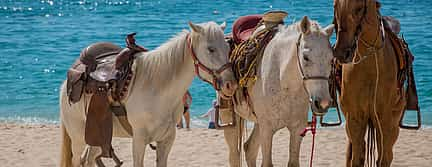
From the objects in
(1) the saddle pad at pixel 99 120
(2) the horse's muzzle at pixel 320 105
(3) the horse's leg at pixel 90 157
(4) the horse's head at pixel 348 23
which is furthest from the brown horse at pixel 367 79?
(3) the horse's leg at pixel 90 157

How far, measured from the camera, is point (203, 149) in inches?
371

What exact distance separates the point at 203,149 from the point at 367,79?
168 inches

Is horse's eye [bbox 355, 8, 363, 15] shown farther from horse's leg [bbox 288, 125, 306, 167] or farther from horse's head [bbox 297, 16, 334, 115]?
horse's leg [bbox 288, 125, 306, 167]

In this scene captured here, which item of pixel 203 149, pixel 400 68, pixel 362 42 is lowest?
pixel 203 149

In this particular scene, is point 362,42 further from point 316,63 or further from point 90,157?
point 90,157

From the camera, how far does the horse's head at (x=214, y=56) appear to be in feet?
17.1

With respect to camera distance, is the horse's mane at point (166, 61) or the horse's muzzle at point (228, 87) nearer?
the horse's muzzle at point (228, 87)

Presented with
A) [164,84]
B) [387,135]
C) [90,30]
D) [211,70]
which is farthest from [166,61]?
[90,30]

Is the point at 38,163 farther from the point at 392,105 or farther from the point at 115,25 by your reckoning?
the point at 115,25

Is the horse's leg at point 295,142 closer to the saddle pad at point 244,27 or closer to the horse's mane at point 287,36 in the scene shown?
the horse's mane at point 287,36

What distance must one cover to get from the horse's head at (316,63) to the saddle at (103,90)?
4.40 feet

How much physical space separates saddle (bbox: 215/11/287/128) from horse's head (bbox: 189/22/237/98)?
67cm

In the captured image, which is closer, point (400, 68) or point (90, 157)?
point (400, 68)

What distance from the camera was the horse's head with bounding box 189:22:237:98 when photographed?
5.21 m
